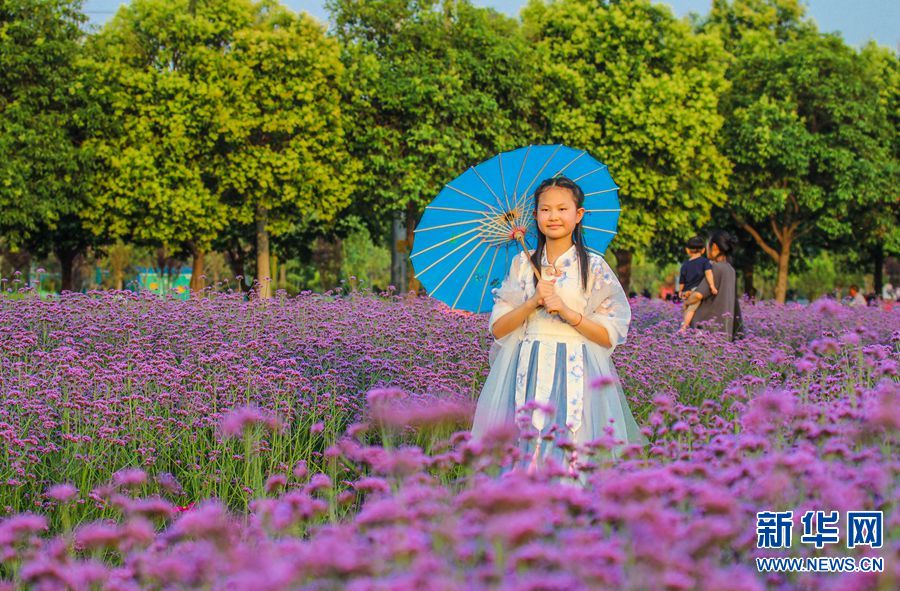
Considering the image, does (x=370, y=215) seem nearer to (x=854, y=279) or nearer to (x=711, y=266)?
(x=711, y=266)

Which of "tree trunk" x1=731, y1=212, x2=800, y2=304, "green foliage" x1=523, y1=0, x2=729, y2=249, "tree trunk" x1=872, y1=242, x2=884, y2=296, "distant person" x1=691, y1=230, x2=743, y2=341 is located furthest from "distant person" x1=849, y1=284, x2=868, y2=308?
"tree trunk" x1=872, y1=242, x2=884, y2=296

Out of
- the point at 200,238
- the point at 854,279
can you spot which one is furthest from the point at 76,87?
the point at 854,279

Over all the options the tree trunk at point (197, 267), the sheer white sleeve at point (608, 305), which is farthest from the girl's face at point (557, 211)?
the tree trunk at point (197, 267)

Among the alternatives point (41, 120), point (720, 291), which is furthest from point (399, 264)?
point (720, 291)

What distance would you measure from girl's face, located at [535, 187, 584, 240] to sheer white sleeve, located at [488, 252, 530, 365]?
0.26m

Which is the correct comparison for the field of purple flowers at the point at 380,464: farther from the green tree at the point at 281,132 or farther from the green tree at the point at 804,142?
the green tree at the point at 804,142

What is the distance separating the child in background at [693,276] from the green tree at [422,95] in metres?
13.0

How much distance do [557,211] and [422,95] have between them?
19.6 metres

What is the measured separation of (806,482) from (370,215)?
2514 cm

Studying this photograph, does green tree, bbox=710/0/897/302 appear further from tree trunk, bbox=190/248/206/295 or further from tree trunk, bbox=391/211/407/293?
tree trunk, bbox=190/248/206/295

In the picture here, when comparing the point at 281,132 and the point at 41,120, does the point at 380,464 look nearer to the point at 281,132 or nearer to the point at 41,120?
the point at 281,132

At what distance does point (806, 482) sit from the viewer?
2186mm

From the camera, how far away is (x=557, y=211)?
186 inches

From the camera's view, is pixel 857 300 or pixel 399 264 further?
pixel 399 264
